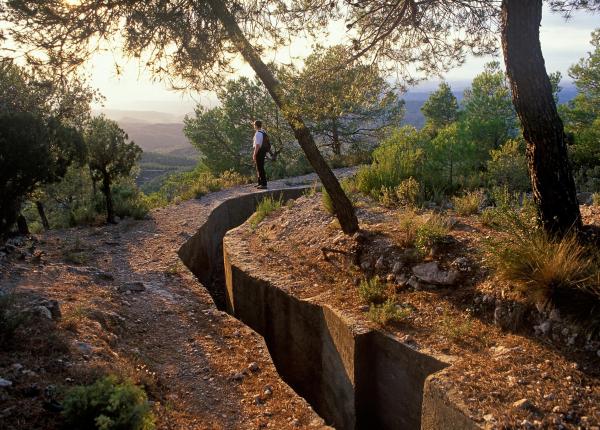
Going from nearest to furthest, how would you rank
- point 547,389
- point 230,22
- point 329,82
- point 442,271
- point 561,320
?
point 547,389 < point 561,320 < point 442,271 < point 329,82 < point 230,22

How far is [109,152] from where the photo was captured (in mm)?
10000

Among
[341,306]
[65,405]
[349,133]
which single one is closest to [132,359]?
[65,405]

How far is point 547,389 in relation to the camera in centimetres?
340

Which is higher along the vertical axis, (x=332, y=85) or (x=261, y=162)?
(x=332, y=85)

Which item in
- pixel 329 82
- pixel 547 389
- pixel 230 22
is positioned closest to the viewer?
pixel 547 389

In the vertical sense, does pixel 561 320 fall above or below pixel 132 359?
above

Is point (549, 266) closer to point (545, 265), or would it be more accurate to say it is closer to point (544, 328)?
point (545, 265)

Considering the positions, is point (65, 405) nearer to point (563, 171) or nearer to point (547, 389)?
point (547, 389)

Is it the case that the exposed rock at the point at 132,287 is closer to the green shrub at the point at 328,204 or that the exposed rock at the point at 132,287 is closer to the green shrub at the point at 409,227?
the green shrub at the point at 328,204

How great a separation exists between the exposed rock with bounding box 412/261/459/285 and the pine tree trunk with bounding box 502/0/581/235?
3.29 feet

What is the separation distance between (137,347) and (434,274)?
122 inches

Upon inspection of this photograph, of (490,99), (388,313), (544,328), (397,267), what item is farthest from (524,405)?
(490,99)

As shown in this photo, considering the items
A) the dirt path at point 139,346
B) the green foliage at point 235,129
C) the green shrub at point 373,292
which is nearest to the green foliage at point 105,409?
the dirt path at point 139,346

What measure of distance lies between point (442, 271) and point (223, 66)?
12.5ft
